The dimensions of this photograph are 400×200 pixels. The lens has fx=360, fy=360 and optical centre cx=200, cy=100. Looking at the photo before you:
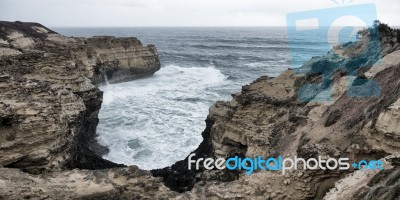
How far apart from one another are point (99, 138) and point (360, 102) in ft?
53.4

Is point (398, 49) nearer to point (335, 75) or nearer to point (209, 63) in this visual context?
point (335, 75)

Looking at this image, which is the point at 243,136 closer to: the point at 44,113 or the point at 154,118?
the point at 44,113

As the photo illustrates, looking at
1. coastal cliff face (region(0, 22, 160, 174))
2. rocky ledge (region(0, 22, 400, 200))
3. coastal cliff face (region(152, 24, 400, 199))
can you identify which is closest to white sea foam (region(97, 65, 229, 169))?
coastal cliff face (region(0, 22, 160, 174))

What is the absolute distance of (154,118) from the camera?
28.0m

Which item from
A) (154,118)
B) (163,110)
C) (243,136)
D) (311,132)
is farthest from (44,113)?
(163,110)

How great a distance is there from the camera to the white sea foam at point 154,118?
2125cm

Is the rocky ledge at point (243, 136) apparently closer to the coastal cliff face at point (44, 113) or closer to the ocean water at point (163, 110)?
the coastal cliff face at point (44, 113)

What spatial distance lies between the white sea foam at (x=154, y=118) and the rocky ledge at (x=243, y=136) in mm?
2824

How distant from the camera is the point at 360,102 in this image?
13.0m

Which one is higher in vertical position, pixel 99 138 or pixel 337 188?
pixel 337 188

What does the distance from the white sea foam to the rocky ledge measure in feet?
9.26

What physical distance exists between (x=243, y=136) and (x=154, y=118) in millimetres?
13182

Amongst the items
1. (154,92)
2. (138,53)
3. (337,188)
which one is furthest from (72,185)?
(138,53)

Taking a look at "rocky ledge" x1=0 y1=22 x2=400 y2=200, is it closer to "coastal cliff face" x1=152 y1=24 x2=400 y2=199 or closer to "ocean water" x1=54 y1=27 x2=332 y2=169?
"coastal cliff face" x1=152 y1=24 x2=400 y2=199
